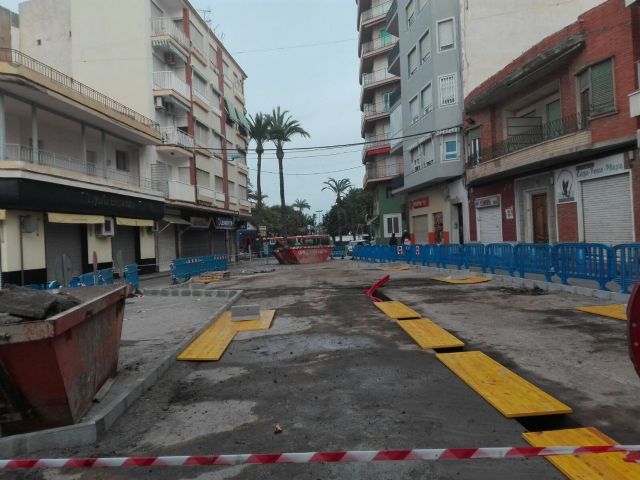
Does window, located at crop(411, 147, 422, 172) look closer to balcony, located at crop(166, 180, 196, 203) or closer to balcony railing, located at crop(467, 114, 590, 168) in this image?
balcony railing, located at crop(467, 114, 590, 168)

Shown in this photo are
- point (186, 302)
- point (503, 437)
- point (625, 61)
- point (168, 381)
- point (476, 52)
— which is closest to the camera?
point (503, 437)

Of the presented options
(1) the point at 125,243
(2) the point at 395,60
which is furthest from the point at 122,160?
(2) the point at 395,60

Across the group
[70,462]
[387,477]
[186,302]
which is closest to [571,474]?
[387,477]

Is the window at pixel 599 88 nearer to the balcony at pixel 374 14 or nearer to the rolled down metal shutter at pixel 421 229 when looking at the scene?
the rolled down metal shutter at pixel 421 229

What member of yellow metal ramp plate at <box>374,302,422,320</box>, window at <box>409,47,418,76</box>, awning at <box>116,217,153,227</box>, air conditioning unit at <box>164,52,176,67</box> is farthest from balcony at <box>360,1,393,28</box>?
yellow metal ramp plate at <box>374,302,422,320</box>

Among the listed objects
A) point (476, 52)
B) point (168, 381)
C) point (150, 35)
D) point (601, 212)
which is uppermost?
point (150, 35)

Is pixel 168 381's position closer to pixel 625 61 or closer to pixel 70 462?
pixel 70 462

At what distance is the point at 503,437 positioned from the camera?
3.78 metres

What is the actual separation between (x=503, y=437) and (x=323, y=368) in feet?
8.70

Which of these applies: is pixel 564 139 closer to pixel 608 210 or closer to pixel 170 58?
pixel 608 210

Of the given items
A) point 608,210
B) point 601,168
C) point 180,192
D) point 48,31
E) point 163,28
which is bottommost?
point 608,210

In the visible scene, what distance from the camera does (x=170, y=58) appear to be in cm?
3256

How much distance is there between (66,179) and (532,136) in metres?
20.7

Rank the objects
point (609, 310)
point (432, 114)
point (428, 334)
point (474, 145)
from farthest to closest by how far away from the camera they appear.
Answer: point (432, 114)
point (474, 145)
point (609, 310)
point (428, 334)
